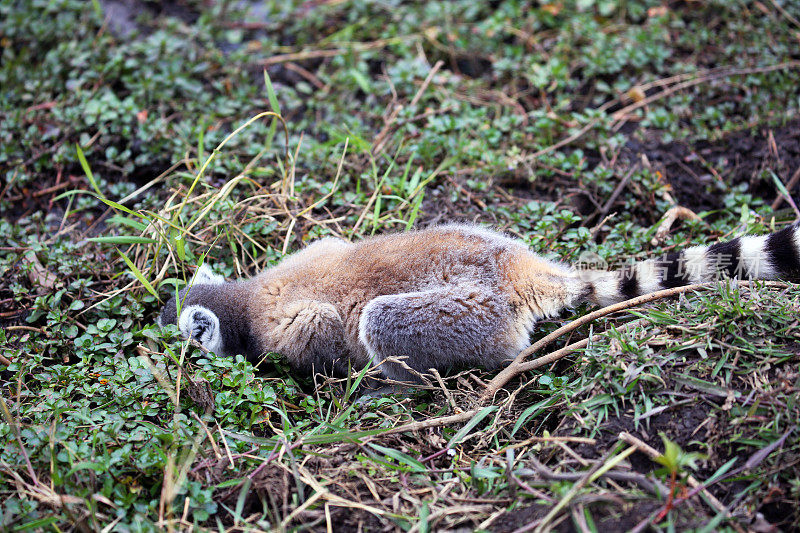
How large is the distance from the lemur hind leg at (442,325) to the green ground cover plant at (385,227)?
10.2 inches

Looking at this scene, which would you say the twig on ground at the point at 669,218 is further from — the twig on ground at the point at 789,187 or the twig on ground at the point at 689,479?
the twig on ground at the point at 689,479

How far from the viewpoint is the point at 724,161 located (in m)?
5.31

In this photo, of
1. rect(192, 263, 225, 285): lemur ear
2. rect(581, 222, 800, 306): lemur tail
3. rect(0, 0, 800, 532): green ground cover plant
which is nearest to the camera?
rect(0, 0, 800, 532): green ground cover plant

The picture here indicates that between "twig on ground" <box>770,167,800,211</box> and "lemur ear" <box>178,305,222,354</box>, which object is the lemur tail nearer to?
"twig on ground" <box>770,167,800,211</box>

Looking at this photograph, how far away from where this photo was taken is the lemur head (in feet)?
13.4

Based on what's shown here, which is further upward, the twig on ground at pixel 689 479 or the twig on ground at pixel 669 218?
the twig on ground at pixel 669 218

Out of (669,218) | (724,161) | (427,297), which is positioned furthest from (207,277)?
(724,161)

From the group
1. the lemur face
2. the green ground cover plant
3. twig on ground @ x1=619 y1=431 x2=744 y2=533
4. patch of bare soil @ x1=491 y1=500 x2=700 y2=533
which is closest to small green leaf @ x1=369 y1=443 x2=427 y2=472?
the green ground cover plant

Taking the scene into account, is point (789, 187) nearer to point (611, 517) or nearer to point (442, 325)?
point (442, 325)

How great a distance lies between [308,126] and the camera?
604cm

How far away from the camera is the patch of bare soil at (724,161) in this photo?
5.14 m

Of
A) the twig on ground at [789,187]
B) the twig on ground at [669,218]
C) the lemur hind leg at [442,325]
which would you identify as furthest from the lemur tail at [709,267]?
the twig on ground at [789,187]

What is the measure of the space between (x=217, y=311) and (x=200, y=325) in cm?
34

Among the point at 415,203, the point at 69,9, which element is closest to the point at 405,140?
the point at 415,203
